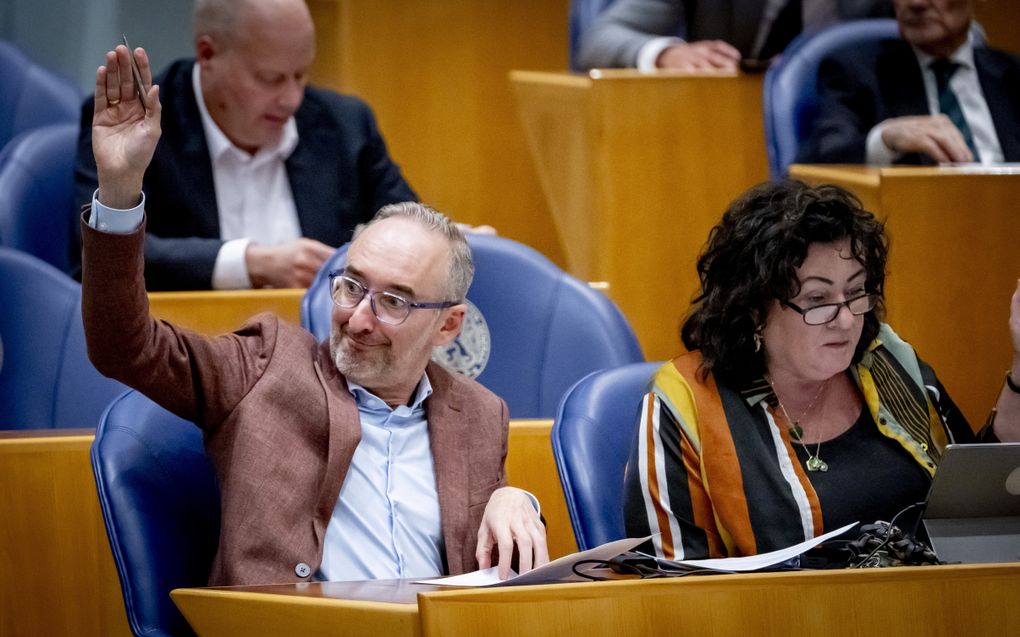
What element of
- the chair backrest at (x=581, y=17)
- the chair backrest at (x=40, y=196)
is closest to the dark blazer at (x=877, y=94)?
the chair backrest at (x=581, y=17)

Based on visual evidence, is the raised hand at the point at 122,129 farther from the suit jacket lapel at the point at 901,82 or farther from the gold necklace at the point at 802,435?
the suit jacket lapel at the point at 901,82

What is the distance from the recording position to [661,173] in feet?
10.4

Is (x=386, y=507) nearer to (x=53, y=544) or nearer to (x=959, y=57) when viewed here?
(x=53, y=544)

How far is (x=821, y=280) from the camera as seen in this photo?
6.25 ft

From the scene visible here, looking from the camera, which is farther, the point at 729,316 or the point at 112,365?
the point at 729,316

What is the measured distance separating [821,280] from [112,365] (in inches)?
37.0

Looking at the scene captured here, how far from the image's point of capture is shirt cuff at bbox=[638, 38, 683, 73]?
3303 millimetres

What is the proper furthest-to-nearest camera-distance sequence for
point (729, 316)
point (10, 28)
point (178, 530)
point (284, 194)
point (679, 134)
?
1. point (10, 28)
2. point (679, 134)
3. point (284, 194)
4. point (729, 316)
5. point (178, 530)

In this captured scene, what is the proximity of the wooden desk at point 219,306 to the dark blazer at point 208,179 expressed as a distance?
25cm

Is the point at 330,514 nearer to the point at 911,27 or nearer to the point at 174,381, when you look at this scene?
the point at 174,381

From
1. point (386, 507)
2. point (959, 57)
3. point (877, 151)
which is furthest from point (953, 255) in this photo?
point (386, 507)

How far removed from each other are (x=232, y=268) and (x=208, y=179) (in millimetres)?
235

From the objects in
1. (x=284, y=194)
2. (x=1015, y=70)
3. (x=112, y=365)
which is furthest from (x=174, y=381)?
(x=1015, y=70)

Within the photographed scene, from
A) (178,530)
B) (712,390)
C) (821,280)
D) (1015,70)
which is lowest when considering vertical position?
(178,530)
